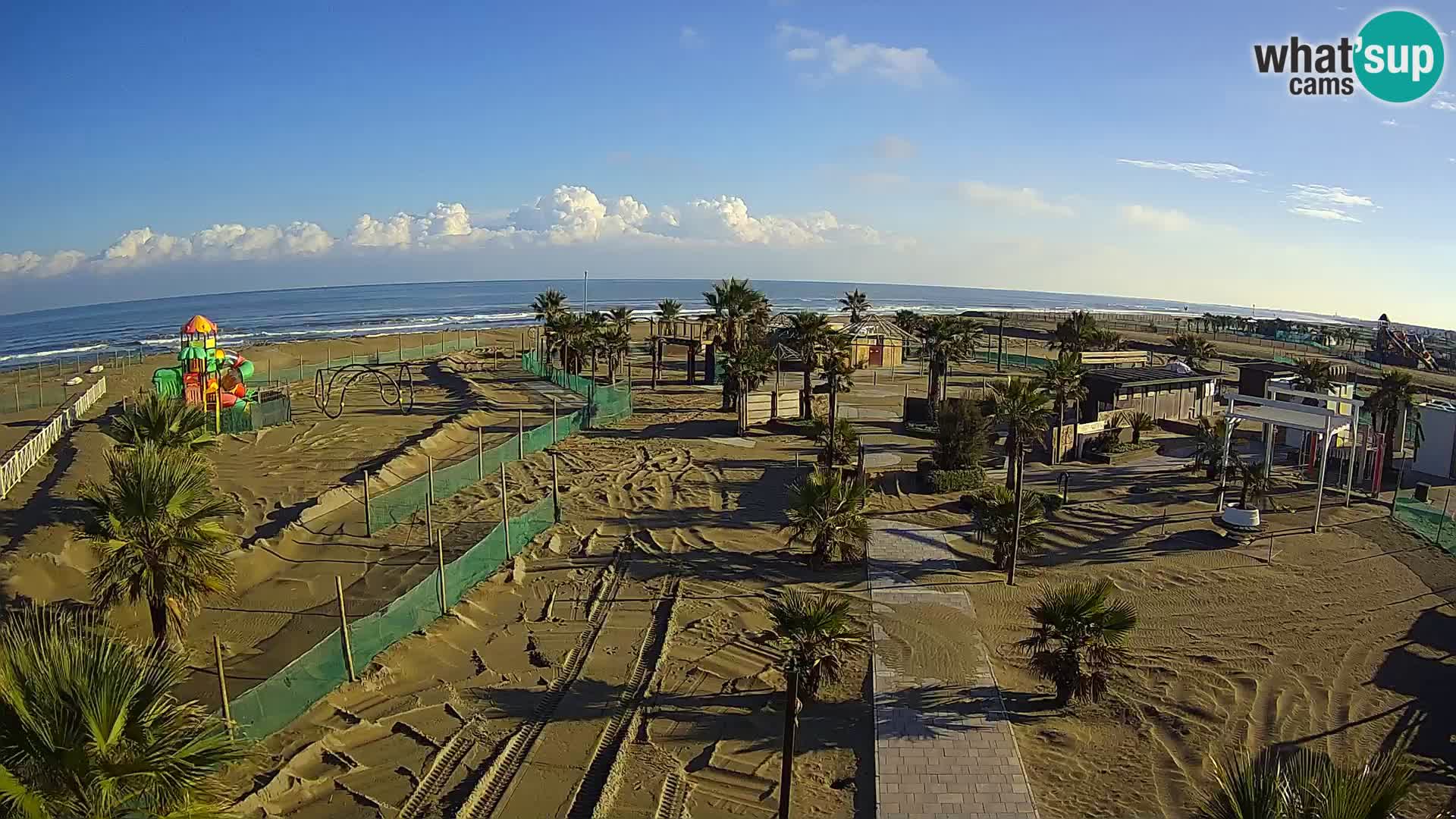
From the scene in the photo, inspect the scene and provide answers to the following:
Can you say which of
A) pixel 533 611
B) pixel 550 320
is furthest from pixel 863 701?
pixel 550 320

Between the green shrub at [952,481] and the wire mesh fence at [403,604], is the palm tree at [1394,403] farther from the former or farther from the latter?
the wire mesh fence at [403,604]

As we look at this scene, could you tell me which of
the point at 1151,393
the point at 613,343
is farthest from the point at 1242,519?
the point at 613,343

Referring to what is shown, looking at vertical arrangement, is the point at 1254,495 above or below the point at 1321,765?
below

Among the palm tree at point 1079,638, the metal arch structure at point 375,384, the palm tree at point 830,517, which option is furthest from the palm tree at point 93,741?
the metal arch structure at point 375,384

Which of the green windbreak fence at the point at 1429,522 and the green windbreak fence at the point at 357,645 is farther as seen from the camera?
the green windbreak fence at the point at 1429,522

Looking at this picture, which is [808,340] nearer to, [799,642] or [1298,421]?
[1298,421]

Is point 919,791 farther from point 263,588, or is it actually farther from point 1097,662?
point 263,588

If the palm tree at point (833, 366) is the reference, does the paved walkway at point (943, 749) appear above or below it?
below
